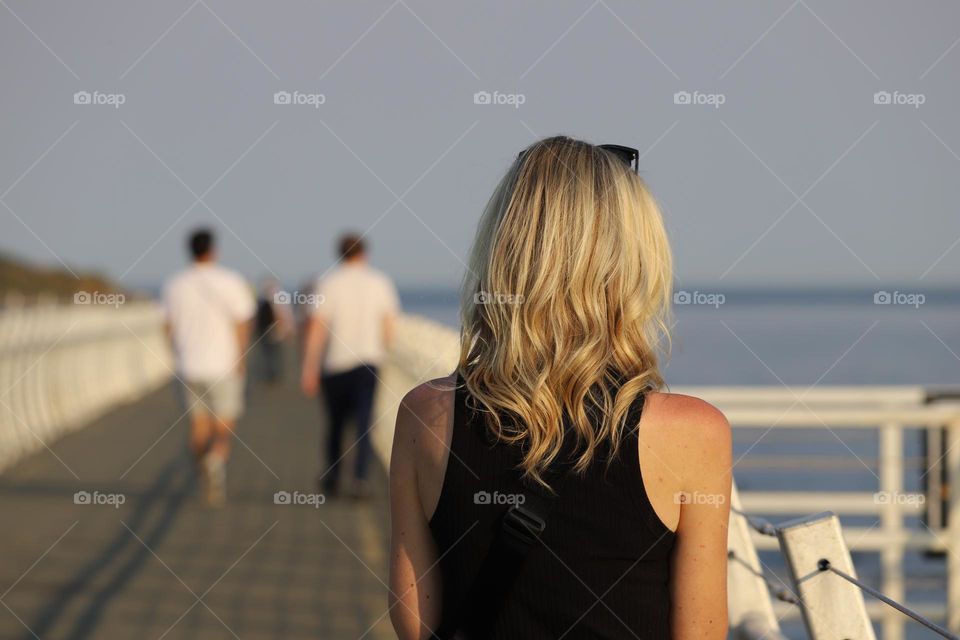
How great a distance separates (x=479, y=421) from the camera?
1.83m

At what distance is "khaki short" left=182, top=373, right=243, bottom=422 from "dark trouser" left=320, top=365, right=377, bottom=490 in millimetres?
711

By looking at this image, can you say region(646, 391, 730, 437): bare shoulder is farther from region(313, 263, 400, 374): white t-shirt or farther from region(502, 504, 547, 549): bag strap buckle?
region(313, 263, 400, 374): white t-shirt

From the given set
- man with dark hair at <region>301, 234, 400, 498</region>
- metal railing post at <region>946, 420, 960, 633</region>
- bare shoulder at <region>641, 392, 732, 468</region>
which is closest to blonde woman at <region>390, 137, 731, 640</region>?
bare shoulder at <region>641, 392, 732, 468</region>

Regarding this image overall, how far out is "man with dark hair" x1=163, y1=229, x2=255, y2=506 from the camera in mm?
8562

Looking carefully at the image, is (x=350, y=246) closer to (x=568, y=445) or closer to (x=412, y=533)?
(x=412, y=533)

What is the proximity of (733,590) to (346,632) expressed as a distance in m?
3.19

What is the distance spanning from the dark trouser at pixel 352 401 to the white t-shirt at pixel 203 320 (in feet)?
2.59

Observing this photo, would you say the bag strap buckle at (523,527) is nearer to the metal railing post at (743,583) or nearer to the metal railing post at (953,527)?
the metal railing post at (743,583)

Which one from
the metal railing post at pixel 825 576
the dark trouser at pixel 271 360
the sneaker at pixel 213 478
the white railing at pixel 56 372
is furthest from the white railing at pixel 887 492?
the dark trouser at pixel 271 360

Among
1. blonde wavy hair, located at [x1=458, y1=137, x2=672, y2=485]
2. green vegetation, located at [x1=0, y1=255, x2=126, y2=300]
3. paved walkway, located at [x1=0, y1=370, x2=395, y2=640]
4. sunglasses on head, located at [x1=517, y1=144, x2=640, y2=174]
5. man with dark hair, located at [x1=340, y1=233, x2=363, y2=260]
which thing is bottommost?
paved walkway, located at [x1=0, y1=370, x2=395, y2=640]

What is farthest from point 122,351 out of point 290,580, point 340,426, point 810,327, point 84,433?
point 810,327

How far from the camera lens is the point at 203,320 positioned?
8.60 m

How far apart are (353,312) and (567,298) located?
684cm

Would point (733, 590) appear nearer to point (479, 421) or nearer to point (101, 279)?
point (479, 421)
